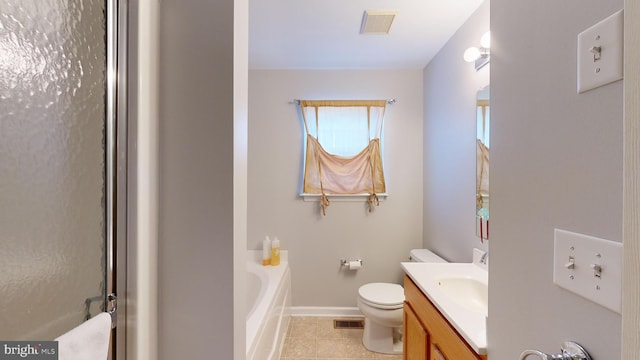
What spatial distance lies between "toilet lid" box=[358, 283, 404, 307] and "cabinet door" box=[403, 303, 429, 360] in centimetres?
41

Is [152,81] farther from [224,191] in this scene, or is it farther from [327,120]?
[327,120]

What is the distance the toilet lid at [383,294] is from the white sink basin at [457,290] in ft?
1.79

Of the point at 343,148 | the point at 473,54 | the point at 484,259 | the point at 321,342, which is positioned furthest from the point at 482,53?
the point at 321,342

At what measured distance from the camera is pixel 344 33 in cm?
193

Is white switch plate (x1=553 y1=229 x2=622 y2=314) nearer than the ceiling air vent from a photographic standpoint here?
Yes

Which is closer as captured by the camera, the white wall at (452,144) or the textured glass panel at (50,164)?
the textured glass panel at (50,164)

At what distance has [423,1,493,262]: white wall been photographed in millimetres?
1693

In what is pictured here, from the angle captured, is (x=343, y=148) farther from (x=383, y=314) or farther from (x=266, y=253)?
(x=383, y=314)

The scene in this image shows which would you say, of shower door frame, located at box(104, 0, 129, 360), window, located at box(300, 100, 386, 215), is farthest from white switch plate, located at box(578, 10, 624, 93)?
window, located at box(300, 100, 386, 215)

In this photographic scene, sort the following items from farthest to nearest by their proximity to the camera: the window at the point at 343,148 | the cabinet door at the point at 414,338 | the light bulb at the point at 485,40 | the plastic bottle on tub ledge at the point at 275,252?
the window at the point at 343,148 < the plastic bottle on tub ledge at the point at 275,252 < the light bulb at the point at 485,40 < the cabinet door at the point at 414,338

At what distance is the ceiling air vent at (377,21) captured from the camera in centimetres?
168

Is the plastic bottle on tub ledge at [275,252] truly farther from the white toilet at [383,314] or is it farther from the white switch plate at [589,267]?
the white switch plate at [589,267]

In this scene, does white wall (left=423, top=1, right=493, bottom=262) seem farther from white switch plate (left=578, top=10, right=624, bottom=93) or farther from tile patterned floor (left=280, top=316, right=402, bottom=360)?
white switch plate (left=578, top=10, right=624, bottom=93)

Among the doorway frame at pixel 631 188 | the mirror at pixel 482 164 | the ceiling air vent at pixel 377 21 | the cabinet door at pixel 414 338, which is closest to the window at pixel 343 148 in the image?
the ceiling air vent at pixel 377 21
